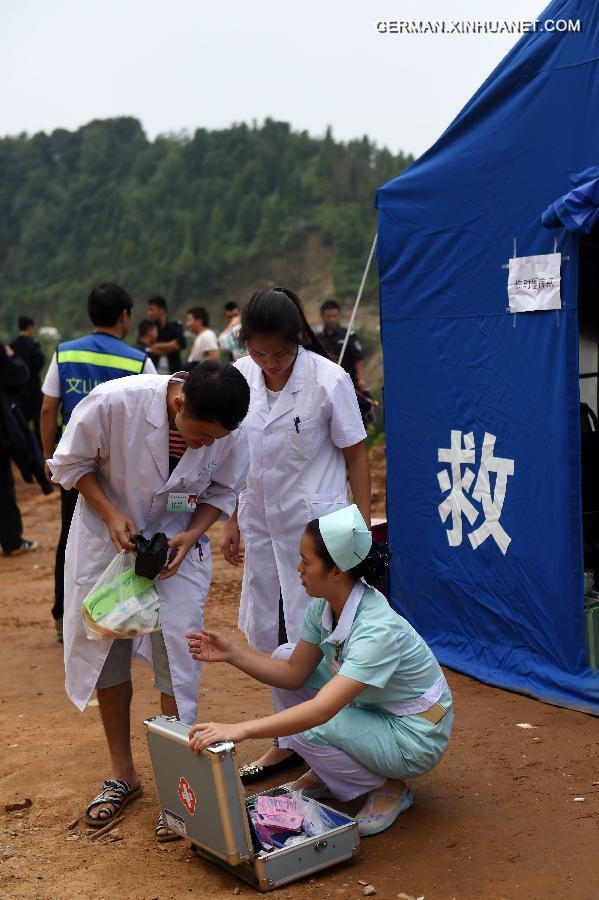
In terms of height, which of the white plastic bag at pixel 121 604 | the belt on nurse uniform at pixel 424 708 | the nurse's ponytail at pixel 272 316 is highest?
the nurse's ponytail at pixel 272 316

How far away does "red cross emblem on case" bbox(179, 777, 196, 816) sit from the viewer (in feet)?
9.61

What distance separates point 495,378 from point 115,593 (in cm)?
227

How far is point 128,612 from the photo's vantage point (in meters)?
3.19

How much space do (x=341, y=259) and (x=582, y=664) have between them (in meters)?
28.9

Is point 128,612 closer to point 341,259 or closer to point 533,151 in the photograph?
point 533,151

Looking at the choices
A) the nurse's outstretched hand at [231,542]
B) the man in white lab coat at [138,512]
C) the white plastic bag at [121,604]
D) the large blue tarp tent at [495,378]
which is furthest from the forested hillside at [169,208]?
the white plastic bag at [121,604]

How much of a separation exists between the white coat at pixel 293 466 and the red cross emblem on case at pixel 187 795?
0.77 meters

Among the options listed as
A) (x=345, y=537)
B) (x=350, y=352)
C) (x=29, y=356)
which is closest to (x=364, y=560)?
(x=345, y=537)

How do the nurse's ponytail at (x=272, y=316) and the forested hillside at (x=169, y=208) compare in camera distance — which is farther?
the forested hillside at (x=169, y=208)

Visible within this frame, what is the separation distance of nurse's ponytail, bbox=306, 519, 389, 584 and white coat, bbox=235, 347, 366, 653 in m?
0.43

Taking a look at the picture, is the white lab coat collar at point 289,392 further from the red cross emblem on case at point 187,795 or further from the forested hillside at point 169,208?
the forested hillside at point 169,208

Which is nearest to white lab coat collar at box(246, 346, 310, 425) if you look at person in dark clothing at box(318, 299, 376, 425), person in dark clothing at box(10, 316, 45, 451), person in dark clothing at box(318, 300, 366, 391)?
person in dark clothing at box(318, 299, 376, 425)

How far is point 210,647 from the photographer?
299 centimetres

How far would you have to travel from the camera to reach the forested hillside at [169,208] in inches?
1339
